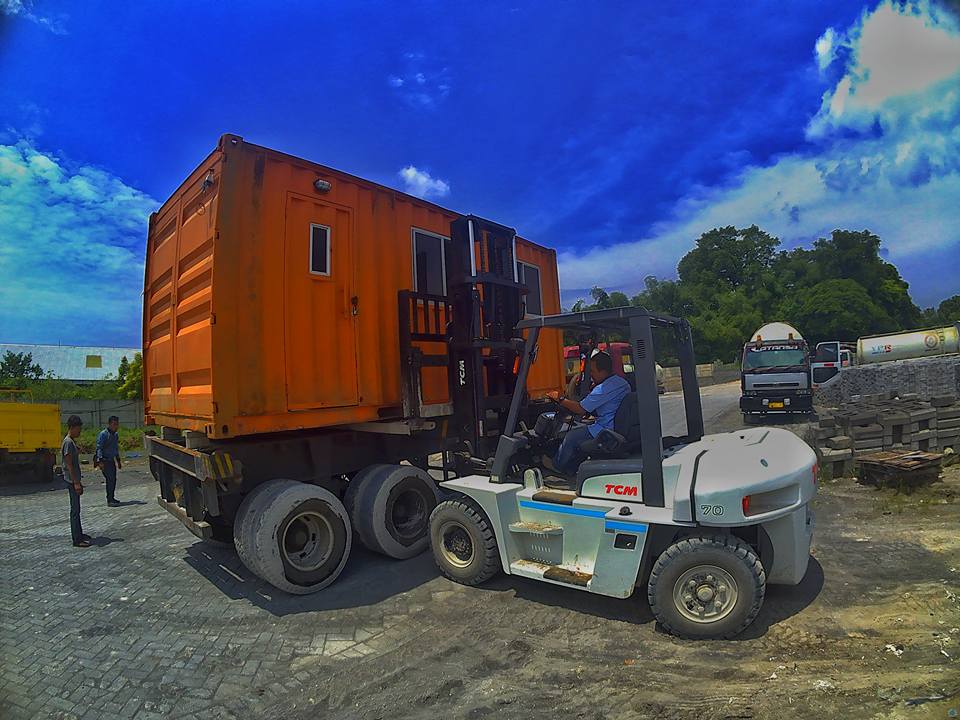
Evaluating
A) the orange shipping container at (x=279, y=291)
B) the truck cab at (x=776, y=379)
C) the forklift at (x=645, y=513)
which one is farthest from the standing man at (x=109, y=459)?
the truck cab at (x=776, y=379)

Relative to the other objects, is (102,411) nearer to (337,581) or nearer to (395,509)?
(395,509)

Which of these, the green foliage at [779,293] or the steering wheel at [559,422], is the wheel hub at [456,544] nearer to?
the steering wheel at [559,422]

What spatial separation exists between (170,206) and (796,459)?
20.9 ft

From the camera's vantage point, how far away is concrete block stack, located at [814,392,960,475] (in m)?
8.16

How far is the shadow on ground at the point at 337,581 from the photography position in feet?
15.4

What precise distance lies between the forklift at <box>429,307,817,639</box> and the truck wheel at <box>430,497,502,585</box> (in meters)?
0.01

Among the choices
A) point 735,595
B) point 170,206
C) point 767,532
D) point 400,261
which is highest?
point 170,206

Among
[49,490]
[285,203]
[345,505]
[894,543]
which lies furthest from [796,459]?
[49,490]

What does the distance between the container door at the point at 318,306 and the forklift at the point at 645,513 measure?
59.6 inches

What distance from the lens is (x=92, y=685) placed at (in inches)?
137

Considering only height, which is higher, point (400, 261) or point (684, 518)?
point (400, 261)

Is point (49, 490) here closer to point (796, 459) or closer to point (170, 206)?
point (170, 206)

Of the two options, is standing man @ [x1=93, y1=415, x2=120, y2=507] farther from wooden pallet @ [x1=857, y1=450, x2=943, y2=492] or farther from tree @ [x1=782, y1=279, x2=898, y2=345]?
tree @ [x1=782, y1=279, x2=898, y2=345]

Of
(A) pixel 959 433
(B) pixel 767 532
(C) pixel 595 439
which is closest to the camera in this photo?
(B) pixel 767 532
